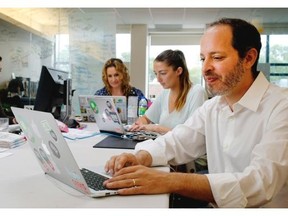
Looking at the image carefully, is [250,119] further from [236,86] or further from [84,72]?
[84,72]

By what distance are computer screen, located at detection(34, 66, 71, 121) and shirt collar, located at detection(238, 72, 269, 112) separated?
1.25 metres

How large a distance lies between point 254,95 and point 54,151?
2.31 ft

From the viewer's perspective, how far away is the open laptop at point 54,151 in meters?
0.78

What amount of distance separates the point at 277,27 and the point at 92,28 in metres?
2.95

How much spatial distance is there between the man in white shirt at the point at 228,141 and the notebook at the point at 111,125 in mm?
386

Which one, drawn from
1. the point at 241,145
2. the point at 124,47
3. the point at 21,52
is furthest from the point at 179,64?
the point at 124,47

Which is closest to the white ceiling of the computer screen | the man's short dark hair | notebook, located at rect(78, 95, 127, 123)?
notebook, located at rect(78, 95, 127, 123)

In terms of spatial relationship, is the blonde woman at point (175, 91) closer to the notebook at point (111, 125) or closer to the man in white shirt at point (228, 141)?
the notebook at point (111, 125)

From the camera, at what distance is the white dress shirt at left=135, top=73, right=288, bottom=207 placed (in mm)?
874

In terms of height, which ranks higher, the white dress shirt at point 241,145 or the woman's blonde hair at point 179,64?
the woman's blonde hair at point 179,64

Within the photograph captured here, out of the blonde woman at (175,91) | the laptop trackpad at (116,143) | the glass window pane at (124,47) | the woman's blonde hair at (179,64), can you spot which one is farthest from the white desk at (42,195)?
the glass window pane at (124,47)

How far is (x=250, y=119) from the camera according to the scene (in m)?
1.10

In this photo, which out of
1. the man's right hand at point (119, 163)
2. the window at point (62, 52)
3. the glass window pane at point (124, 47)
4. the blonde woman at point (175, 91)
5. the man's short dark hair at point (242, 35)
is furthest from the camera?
the glass window pane at point (124, 47)

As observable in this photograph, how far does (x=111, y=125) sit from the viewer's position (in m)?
1.83
